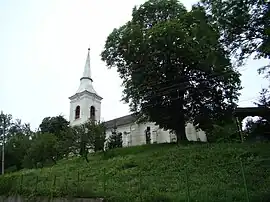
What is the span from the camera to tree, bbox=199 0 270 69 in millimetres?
11116

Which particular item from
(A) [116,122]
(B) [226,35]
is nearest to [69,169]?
(B) [226,35]

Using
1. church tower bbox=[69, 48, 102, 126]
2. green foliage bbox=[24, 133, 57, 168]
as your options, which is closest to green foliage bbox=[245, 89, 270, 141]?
green foliage bbox=[24, 133, 57, 168]

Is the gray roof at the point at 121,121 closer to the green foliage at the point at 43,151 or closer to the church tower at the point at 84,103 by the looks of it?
the church tower at the point at 84,103

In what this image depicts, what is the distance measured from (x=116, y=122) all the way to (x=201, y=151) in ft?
106

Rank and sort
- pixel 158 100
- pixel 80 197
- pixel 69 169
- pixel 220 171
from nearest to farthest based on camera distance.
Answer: pixel 80 197, pixel 220 171, pixel 69 169, pixel 158 100

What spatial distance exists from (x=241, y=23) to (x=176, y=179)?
8273 mm

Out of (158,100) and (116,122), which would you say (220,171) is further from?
(116,122)

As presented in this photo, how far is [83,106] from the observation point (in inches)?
1923

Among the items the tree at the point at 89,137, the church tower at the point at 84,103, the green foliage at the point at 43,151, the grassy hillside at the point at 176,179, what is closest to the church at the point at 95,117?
the church tower at the point at 84,103

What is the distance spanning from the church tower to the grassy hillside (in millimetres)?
24297

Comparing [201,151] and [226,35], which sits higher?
[226,35]

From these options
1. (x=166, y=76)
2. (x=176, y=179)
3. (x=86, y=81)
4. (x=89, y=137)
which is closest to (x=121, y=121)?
(x=86, y=81)

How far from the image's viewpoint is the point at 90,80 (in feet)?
173

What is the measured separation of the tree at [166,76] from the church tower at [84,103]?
19.5 meters
